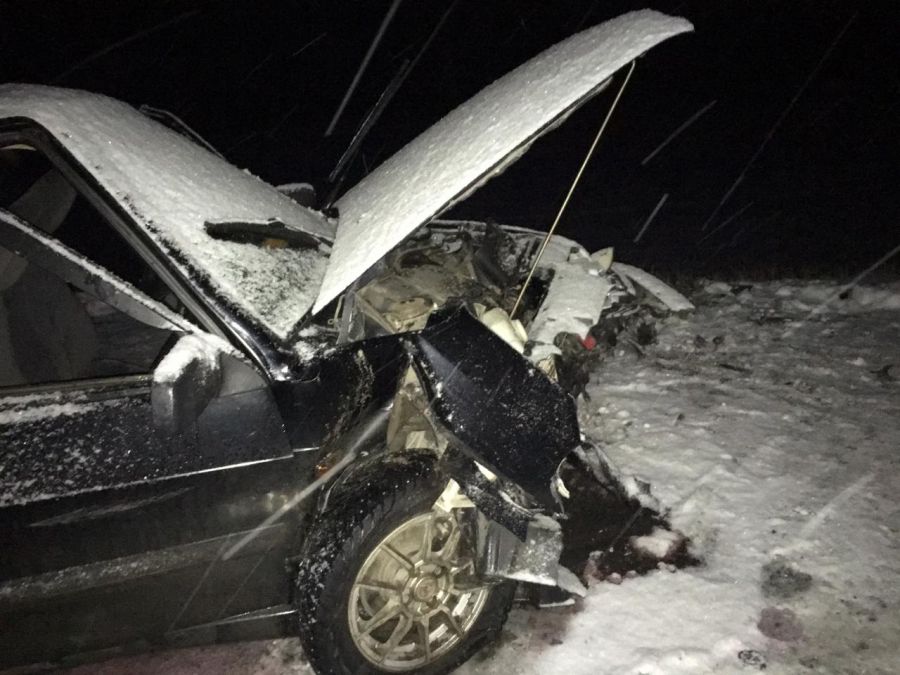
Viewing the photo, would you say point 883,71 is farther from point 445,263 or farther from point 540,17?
point 445,263

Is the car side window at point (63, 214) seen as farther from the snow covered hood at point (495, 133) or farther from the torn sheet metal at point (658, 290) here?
the torn sheet metal at point (658, 290)

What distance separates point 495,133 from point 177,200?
1098 mm

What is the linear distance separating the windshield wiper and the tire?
887 mm

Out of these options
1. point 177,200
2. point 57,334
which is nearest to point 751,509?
point 177,200

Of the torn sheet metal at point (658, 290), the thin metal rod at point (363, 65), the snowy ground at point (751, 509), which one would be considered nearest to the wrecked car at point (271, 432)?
the snowy ground at point (751, 509)

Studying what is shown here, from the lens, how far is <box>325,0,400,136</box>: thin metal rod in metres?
12.4

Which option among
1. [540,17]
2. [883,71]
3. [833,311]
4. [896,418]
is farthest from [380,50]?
[896,418]

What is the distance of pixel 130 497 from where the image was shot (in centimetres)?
168

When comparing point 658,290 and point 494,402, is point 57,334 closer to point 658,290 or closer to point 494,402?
point 494,402

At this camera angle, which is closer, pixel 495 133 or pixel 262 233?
pixel 495 133

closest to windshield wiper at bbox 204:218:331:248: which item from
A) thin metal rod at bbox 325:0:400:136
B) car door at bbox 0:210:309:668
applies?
car door at bbox 0:210:309:668

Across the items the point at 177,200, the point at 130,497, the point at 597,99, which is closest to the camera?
the point at 130,497

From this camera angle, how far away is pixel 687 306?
3.20 metres

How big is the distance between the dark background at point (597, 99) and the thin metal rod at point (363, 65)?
0.22 m
